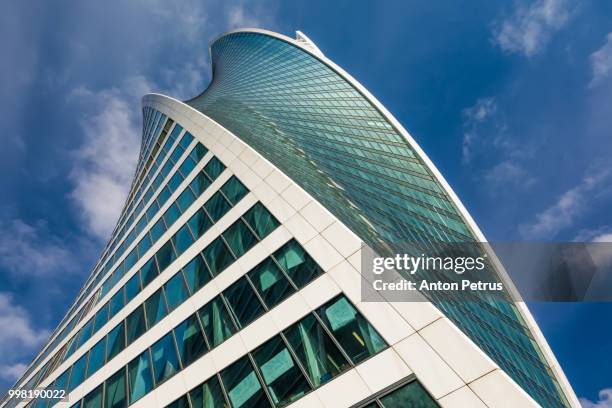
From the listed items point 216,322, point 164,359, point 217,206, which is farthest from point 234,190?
point 164,359

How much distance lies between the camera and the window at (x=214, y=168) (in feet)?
75.0

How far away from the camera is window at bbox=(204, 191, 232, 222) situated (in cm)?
2069

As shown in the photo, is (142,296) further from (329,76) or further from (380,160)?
(329,76)

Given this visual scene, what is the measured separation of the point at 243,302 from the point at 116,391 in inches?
386

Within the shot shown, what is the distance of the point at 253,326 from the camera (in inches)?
585

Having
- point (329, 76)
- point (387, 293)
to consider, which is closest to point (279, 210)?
point (387, 293)

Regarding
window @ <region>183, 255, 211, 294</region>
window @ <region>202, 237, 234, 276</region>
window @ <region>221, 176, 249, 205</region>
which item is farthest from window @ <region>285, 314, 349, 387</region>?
window @ <region>221, 176, 249, 205</region>

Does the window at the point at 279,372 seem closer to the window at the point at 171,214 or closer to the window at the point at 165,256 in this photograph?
the window at the point at 165,256

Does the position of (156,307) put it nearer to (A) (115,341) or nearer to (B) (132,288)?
Answer: (A) (115,341)

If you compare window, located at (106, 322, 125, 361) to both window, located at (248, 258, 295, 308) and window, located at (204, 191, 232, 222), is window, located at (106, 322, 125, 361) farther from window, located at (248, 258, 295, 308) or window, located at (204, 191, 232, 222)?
window, located at (248, 258, 295, 308)

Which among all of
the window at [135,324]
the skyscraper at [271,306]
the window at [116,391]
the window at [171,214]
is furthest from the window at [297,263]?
the window at [171,214]

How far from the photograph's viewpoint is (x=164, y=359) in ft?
59.3

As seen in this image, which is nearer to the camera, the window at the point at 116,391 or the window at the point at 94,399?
the window at the point at 116,391

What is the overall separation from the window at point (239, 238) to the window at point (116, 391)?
363 inches
